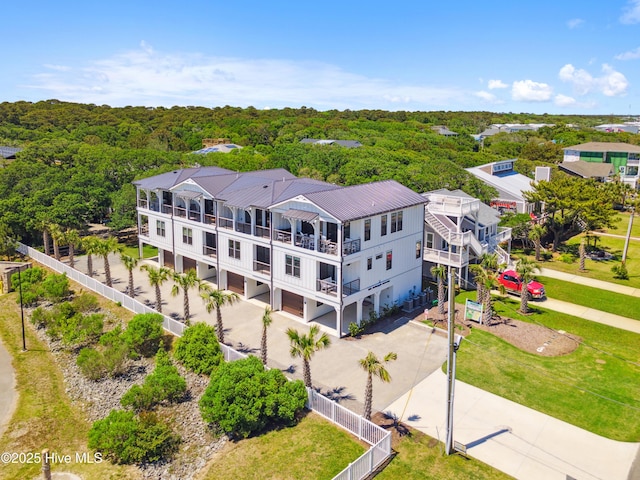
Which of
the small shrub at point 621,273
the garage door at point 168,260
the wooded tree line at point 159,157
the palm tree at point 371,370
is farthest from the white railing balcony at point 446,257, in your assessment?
the garage door at point 168,260

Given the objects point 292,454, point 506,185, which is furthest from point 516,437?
point 506,185

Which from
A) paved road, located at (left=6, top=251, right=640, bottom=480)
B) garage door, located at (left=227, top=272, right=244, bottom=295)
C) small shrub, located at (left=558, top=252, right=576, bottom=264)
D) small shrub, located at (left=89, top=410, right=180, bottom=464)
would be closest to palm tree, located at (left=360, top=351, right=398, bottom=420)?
paved road, located at (left=6, top=251, right=640, bottom=480)

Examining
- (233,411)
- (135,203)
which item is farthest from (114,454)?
(135,203)

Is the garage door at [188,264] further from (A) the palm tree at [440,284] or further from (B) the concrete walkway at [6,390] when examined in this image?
(A) the palm tree at [440,284]

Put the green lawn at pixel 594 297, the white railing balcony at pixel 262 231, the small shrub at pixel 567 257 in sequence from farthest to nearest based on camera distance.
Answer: the small shrub at pixel 567 257
the green lawn at pixel 594 297
the white railing balcony at pixel 262 231

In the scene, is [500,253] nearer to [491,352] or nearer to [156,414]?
[491,352]
